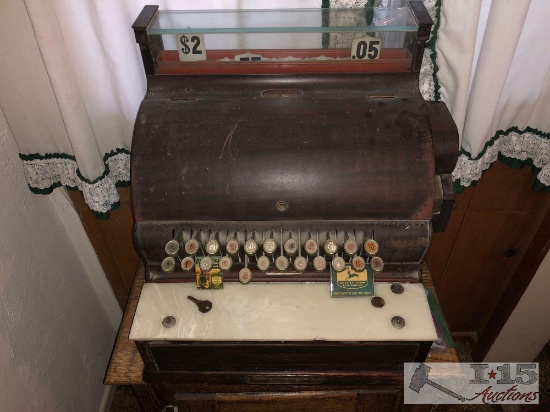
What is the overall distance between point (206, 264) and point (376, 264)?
39cm

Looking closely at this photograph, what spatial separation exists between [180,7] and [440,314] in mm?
1146

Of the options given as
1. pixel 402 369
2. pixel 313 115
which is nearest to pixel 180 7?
pixel 313 115

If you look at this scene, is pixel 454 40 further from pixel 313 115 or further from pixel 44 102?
pixel 44 102

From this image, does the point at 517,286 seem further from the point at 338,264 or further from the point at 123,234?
the point at 123,234

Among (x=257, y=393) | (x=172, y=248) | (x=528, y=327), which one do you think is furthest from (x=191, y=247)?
(x=528, y=327)

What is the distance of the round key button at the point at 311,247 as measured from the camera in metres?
1.10

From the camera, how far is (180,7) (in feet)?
4.38

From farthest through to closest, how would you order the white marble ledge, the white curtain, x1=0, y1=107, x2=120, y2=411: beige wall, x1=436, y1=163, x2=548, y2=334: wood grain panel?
x1=436, y1=163, x2=548, y2=334: wood grain panel < x1=0, y1=107, x2=120, y2=411: beige wall < the white curtain < the white marble ledge

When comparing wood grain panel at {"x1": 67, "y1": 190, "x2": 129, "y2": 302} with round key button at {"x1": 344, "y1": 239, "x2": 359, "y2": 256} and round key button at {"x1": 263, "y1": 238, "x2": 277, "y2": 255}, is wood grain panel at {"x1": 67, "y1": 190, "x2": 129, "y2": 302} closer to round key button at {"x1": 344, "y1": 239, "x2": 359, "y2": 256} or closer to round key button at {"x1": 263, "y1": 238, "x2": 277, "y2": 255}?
round key button at {"x1": 263, "y1": 238, "x2": 277, "y2": 255}

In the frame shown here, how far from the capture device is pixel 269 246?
3.65ft

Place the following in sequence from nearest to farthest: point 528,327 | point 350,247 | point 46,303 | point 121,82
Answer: point 350,247 < point 121,82 < point 46,303 < point 528,327

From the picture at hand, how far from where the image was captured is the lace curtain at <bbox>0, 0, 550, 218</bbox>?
4.01ft

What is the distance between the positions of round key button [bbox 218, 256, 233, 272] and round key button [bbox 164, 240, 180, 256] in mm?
104

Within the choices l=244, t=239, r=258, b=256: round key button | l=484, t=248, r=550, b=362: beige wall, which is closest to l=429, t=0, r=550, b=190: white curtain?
l=484, t=248, r=550, b=362: beige wall
